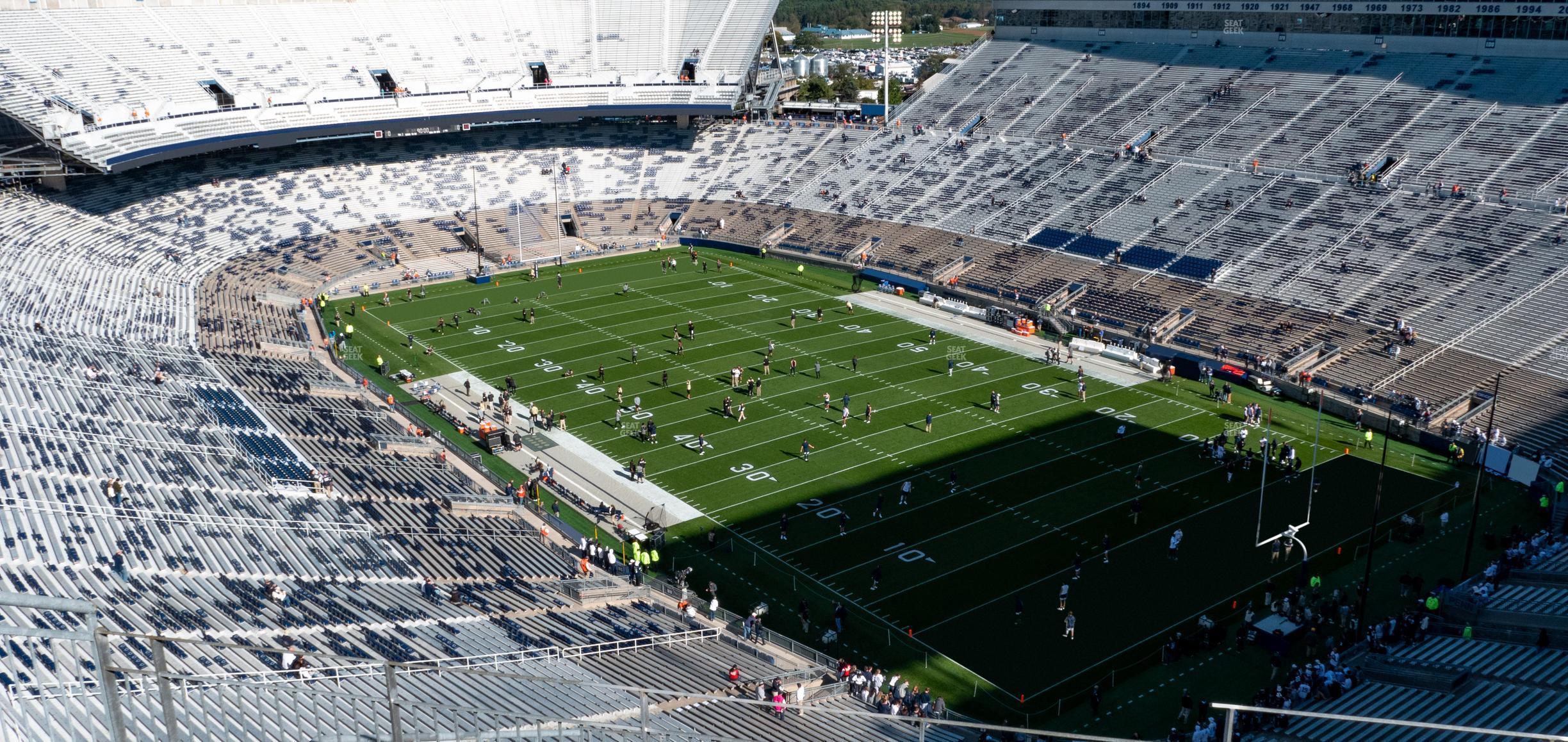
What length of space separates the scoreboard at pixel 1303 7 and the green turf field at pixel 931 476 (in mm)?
28282

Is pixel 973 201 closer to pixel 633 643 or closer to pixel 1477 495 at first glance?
pixel 1477 495

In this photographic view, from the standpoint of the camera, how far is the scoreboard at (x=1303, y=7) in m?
54.1

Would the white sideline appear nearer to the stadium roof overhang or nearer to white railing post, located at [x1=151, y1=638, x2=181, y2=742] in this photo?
the stadium roof overhang

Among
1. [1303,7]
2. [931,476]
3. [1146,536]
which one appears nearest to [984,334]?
[931,476]

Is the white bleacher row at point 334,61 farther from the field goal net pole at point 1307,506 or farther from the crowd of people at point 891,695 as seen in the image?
the field goal net pole at point 1307,506

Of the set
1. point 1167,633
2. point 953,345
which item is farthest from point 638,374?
point 1167,633

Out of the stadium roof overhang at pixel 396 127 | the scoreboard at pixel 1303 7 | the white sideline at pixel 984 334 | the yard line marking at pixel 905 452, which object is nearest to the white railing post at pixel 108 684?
the yard line marking at pixel 905 452

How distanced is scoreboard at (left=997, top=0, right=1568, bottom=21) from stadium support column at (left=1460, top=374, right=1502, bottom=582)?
25584 millimetres

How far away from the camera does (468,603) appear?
930 inches

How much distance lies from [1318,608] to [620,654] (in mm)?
14497

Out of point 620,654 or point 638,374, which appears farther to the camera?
point 638,374

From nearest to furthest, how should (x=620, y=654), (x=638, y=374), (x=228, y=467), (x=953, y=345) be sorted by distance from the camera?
1. (x=620, y=654)
2. (x=228, y=467)
3. (x=638, y=374)
4. (x=953, y=345)

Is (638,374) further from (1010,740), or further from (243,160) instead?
(243,160)

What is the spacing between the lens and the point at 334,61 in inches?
2667
